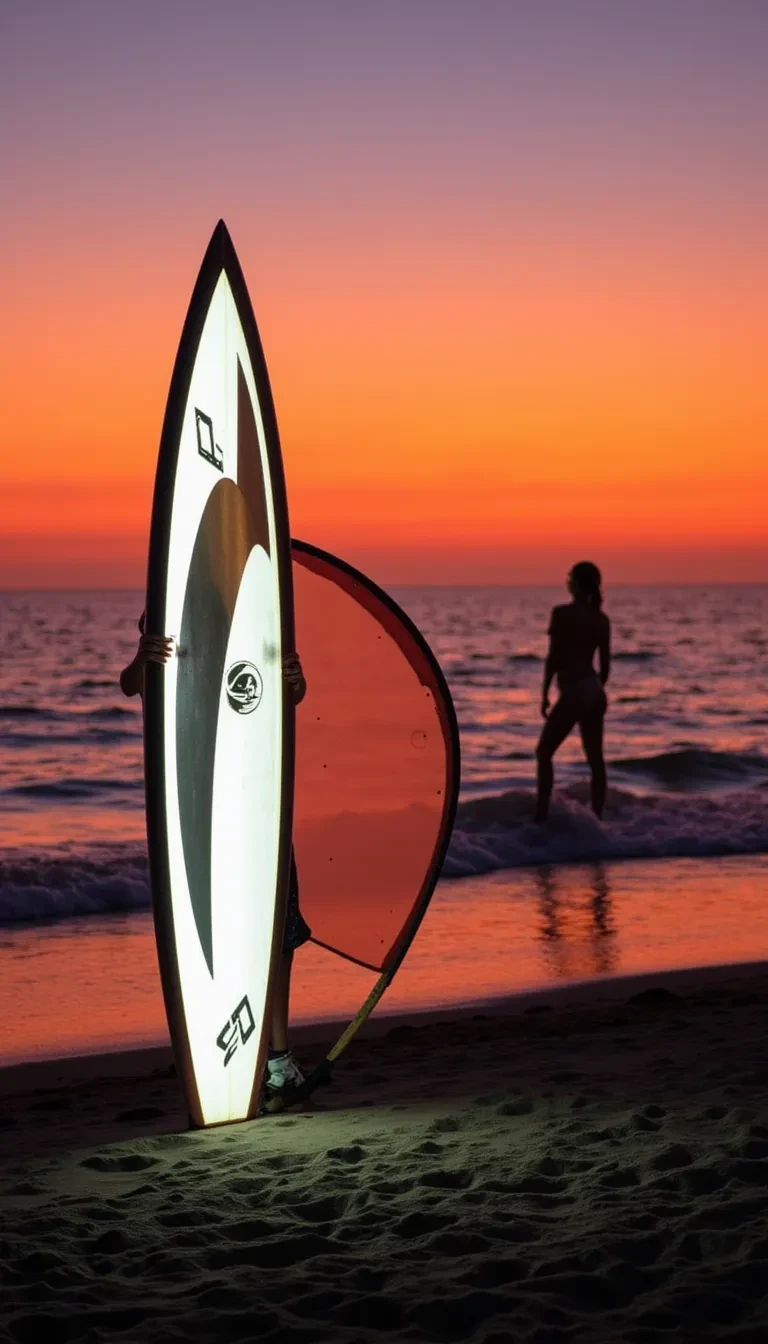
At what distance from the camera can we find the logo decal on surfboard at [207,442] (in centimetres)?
432

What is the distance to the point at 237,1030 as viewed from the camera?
4.38 metres

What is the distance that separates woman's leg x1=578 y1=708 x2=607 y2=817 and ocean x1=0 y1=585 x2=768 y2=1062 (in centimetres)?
31

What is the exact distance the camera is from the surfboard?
13.8ft

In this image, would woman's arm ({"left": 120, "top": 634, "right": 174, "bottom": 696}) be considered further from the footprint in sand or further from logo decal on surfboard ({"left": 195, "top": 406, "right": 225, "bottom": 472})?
the footprint in sand

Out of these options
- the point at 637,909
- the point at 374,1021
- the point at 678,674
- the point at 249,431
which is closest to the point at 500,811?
the point at 637,909

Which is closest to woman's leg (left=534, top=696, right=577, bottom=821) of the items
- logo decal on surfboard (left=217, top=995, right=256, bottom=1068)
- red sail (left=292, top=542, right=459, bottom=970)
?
red sail (left=292, top=542, right=459, bottom=970)

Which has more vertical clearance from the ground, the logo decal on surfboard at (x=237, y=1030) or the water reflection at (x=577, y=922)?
the logo decal on surfboard at (x=237, y=1030)

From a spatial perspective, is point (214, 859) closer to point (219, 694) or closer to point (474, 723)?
point (219, 694)

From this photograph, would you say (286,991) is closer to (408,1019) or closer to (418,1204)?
(418,1204)

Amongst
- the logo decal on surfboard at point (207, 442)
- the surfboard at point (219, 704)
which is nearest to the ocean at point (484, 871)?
the surfboard at point (219, 704)

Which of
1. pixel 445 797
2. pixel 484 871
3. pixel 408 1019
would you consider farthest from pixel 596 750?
pixel 445 797

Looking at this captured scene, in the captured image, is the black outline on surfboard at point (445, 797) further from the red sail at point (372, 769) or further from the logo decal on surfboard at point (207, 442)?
the logo decal on surfboard at point (207, 442)

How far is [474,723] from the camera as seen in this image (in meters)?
24.9

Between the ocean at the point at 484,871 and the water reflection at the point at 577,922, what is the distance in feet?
0.07
